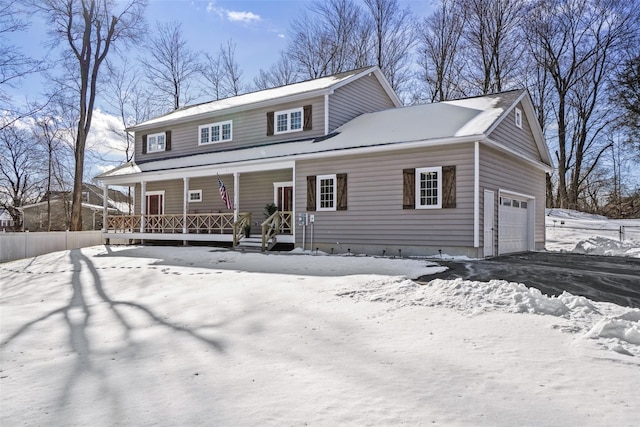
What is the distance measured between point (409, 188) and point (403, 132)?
1.93 metres

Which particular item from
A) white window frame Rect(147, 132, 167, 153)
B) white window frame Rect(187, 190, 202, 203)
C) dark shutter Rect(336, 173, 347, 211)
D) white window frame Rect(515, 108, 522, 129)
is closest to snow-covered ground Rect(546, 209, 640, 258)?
white window frame Rect(515, 108, 522, 129)

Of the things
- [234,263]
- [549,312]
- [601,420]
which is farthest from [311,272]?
[601,420]

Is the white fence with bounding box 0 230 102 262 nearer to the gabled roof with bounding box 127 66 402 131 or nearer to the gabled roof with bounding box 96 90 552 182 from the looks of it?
the gabled roof with bounding box 96 90 552 182

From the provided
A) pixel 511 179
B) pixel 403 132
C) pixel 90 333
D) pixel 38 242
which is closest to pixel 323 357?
pixel 90 333

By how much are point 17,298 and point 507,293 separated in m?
8.87

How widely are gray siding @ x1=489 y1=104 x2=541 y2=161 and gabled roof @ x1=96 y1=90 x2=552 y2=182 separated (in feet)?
0.98

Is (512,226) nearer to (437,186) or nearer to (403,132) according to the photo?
(437,186)

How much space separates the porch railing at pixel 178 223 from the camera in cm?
1660

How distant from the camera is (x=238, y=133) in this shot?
734 inches

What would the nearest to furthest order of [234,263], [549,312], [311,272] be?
[549,312] < [311,272] < [234,263]

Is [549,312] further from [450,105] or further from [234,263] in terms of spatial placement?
[450,105]

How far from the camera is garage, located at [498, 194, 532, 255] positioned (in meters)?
13.7

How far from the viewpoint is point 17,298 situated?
8617 mm

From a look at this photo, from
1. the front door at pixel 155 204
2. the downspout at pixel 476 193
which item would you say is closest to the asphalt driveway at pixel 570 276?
the downspout at pixel 476 193
